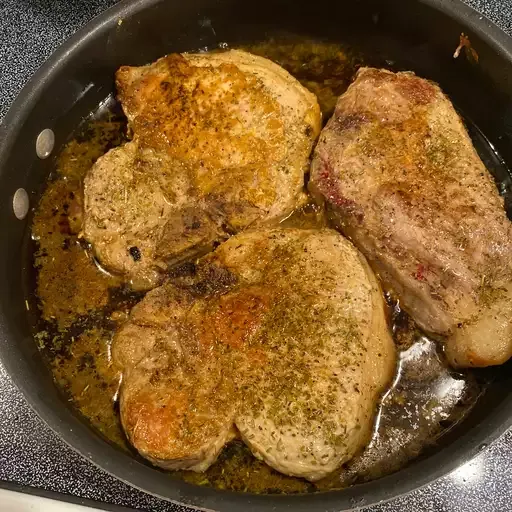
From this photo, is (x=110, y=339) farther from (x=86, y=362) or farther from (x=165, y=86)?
(x=165, y=86)

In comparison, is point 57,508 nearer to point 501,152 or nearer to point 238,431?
point 238,431

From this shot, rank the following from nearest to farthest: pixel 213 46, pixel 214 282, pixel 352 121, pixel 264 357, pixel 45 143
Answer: pixel 264 357, pixel 214 282, pixel 352 121, pixel 45 143, pixel 213 46

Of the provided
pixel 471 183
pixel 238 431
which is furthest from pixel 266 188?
pixel 238 431

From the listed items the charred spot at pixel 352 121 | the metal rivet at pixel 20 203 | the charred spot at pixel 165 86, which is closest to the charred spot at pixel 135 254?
the metal rivet at pixel 20 203

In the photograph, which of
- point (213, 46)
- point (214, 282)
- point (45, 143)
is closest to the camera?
point (214, 282)

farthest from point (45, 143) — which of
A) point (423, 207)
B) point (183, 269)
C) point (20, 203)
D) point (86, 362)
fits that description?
point (423, 207)

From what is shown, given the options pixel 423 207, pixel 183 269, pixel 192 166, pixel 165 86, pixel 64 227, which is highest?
pixel 423 207

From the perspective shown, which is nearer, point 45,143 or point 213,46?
point 45,143

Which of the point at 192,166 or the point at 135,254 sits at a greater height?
the point at 192,166
